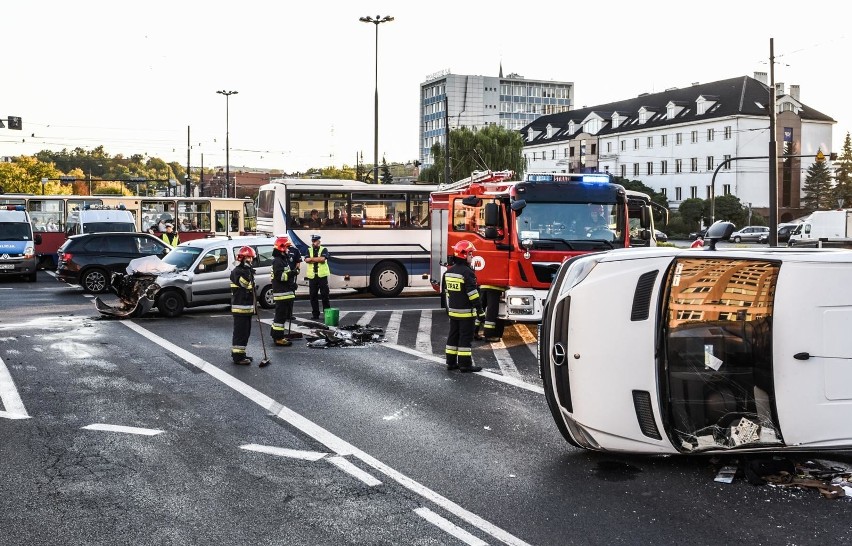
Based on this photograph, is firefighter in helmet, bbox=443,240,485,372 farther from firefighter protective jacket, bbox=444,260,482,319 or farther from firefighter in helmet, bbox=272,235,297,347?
firefighter in helmet, bbox=272,235,297,347

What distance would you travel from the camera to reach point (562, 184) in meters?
15.7

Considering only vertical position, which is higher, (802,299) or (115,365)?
(802,299)

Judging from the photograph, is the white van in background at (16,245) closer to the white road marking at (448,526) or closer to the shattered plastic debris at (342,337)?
the shattered plastic debris at (342,337)

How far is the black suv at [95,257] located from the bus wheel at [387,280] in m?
6.84

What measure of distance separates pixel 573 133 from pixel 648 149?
13265mm

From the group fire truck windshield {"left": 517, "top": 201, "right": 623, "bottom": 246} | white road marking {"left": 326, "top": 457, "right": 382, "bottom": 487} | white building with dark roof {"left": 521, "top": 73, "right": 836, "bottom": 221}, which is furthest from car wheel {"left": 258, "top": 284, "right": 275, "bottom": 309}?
white building with dark roof {"left": 521, "top": 73, "right": 836, "bottom": 221}

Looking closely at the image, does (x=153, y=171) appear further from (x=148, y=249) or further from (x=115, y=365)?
(x=115, y=365)

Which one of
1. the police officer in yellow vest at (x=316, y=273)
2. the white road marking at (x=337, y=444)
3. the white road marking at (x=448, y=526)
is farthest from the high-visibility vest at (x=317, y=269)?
the white road marking at (x=448, y=526)

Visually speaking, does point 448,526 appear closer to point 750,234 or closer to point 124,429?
point 124,429

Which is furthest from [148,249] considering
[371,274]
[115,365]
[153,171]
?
[153,171]

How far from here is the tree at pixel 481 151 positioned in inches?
2729

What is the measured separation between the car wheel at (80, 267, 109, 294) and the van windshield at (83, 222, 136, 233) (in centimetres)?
669

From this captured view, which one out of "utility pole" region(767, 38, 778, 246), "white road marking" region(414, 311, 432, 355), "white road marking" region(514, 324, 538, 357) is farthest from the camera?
"utility pole" region(767, 38, 778, 246)

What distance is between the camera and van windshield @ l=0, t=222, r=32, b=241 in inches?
1159
